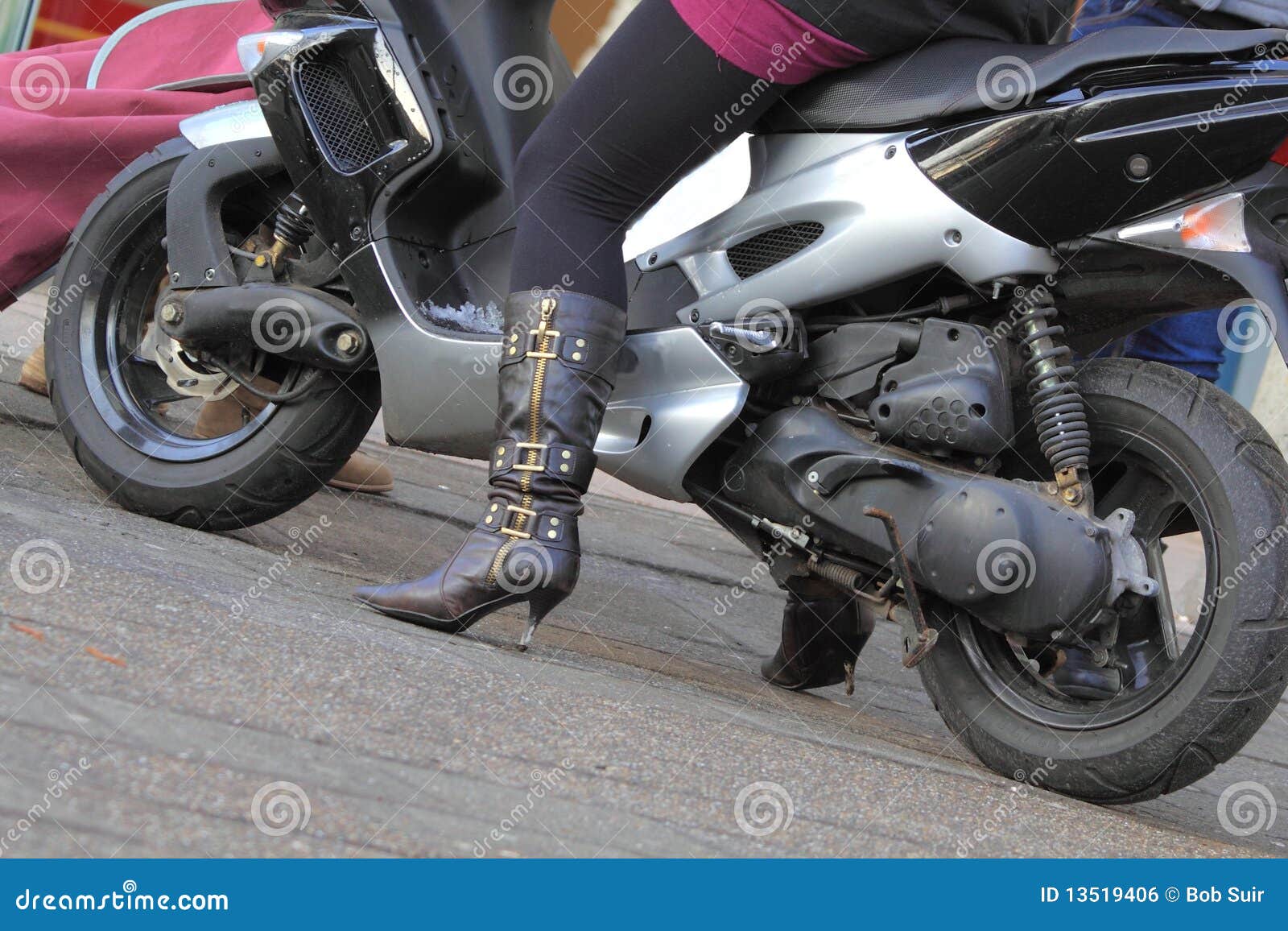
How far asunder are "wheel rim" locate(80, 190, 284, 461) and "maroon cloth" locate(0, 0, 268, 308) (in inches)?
28.6

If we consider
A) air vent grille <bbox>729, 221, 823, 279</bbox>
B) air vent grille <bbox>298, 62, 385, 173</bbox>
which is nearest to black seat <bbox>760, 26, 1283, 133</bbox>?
air vent grille <bbox>729, 221, 823, 279</bbox>

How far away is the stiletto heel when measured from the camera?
2.39m

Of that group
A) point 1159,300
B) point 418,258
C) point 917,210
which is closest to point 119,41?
point 418,258

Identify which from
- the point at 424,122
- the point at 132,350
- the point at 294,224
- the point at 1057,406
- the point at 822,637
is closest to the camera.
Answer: the point at 1057,406

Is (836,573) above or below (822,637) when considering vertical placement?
above

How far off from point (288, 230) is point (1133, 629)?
6.34ft

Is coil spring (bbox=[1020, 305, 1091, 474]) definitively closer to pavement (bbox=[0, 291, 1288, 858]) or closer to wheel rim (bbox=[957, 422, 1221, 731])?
wheel rim (bbox=[957, 422, 1221, 731])

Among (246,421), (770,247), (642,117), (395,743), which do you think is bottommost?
(246,421)

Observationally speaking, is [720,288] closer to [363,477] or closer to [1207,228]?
[1207,228]

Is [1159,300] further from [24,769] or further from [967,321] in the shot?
[24,769]

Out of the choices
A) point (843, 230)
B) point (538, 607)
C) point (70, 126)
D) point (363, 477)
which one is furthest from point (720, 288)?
point (70, 126)

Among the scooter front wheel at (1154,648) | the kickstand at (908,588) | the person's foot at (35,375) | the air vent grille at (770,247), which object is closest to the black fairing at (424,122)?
the air vent grille at (770,247)

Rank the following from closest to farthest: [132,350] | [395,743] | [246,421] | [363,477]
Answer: [395,743]
[132,350]
[246,421]
[363,477]

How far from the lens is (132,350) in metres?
3.28
